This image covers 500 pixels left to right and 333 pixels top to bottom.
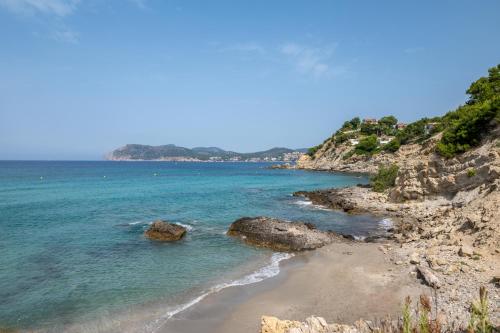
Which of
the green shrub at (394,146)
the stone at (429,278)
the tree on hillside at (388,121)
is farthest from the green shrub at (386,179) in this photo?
the tree on hillside at (388,121)

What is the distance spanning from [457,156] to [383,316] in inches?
923

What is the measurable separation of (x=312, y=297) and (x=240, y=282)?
12.6ft

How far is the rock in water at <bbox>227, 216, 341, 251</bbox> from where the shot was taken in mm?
22438

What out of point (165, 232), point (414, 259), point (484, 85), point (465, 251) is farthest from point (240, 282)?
point (484, 85)

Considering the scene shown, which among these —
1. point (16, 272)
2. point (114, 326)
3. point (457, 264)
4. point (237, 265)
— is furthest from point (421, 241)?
point (16, 272)

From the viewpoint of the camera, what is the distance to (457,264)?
14.9 m

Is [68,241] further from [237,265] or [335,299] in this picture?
[335,299]

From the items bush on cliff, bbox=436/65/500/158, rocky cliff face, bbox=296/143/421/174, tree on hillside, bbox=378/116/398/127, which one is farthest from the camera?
tree on hillside, bbox=378/116/398/127

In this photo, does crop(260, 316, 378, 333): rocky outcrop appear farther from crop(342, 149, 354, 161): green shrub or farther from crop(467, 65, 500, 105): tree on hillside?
Result: crop(342, 149, 354, 161): green shrub

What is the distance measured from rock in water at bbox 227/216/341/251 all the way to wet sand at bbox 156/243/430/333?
3.62 meters

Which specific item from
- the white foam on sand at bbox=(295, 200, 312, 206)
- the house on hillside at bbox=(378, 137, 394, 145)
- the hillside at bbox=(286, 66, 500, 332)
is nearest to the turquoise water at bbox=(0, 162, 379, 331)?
the white foam on sand at bbox=(295, 200, 312, 206)

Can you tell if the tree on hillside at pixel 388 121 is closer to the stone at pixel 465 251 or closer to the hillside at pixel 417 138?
the hillside at pixel 417 138

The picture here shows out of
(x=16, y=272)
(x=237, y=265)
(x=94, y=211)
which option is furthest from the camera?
(x=94, y=211)

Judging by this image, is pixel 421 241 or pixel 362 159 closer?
pixel 421 241
